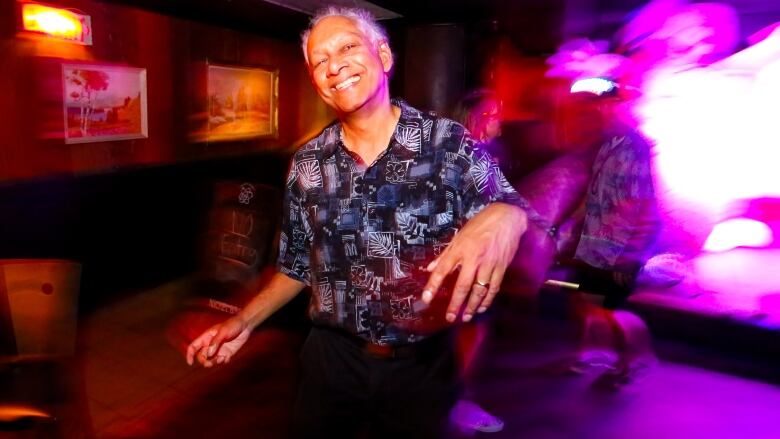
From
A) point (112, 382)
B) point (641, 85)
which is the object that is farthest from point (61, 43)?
A: point (641, 85)

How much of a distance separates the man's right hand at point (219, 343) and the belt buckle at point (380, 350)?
15.6 inches

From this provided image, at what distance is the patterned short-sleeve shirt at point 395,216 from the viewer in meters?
1.54

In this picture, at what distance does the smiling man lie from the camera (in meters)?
1.54

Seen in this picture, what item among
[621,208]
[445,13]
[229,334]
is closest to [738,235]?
[621,208]

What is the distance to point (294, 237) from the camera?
1.77 metres

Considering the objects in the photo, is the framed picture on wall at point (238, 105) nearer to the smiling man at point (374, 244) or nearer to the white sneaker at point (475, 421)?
the white sneaker at point (475, 421)

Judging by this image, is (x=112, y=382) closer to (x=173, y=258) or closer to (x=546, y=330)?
(x=173, y=258)

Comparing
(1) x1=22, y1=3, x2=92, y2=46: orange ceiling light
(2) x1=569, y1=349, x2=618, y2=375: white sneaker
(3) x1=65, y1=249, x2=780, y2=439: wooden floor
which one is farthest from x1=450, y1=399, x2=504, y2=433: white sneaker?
(1) x1=22, y1=3, x2=92, y2=46: orange ceiling light

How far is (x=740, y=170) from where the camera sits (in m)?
4.58

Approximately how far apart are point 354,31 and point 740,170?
171 inches

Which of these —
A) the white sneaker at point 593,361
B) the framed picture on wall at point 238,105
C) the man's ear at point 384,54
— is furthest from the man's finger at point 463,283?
the framed picture on wall at point 238,105

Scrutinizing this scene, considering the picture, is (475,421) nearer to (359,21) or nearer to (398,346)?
(398,346)

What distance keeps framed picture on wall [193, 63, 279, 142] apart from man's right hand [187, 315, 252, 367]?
4.24 meters

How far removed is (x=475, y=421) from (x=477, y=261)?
204 centimetres
